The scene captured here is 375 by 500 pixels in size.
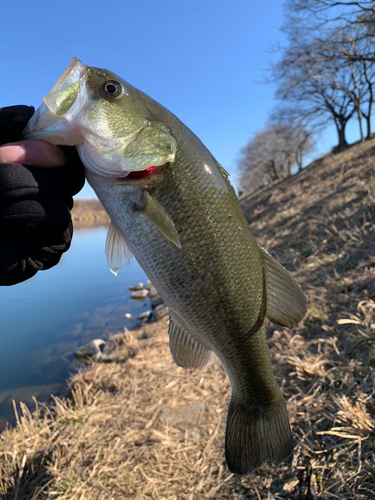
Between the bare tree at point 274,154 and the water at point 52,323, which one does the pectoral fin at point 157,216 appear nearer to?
the water at point 52,323

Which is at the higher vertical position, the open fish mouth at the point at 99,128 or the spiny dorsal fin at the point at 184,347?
the open fish mouth at the point at 99,128

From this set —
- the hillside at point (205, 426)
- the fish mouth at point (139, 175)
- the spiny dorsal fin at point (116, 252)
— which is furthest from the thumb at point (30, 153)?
the hillside at point (205, 426)

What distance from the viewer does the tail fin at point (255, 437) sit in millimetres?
2006

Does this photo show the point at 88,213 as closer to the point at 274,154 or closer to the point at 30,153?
the point at 274,154

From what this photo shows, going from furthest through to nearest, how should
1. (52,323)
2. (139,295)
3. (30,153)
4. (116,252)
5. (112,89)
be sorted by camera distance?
(139,295) < (52,323) < (116,252) < (112,89) < (30,153)

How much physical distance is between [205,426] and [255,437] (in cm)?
205

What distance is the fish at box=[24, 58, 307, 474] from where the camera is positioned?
170cm

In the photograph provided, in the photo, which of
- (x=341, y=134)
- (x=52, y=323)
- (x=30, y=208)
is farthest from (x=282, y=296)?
(x=341, y=134)

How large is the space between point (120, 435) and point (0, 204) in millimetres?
3361

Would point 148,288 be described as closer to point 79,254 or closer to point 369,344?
point 79,254

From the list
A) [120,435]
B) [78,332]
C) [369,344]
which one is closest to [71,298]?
[78,332]

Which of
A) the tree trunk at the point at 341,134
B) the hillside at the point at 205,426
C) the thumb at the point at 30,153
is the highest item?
the tree trunk at the point at 341,134

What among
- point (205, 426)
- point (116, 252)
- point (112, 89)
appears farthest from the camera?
point (205, 426)

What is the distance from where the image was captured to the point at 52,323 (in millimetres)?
10742
